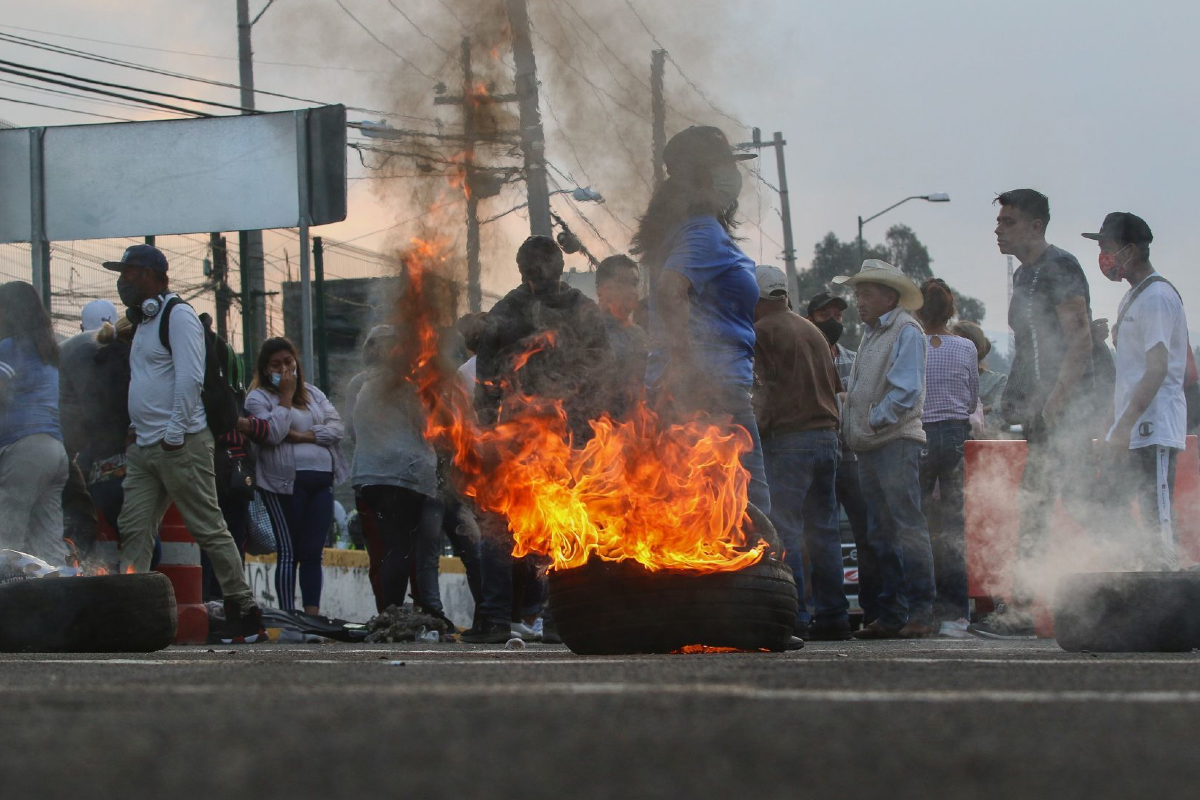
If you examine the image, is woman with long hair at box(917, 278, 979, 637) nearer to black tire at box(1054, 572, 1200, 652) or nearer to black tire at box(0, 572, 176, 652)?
black tire at box(1054, 572, 1200, 652)

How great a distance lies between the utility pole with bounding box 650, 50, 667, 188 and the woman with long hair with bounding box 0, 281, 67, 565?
12.2 feet

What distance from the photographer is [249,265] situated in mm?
17281

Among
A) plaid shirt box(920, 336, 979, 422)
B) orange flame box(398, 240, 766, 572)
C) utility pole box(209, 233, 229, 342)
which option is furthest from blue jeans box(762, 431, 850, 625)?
utility pole box(209, 233, 229, 342)

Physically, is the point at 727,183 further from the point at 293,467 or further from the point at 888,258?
the point at 888,258

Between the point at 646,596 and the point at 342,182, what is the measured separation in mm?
7023

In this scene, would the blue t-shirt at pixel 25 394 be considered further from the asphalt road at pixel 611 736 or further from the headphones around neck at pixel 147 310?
the asphalt road at pixel 611 736

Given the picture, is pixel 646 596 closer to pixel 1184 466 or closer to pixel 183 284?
pixel 1184 466

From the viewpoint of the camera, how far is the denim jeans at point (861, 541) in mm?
9297

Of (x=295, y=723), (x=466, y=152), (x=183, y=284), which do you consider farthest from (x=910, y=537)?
(x=183, y=284)

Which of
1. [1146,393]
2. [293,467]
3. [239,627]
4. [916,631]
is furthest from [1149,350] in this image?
[293,467]

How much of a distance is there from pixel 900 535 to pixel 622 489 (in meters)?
3.14

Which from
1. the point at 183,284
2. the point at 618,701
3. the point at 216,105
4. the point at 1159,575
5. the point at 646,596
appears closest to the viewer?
the point at 618,701

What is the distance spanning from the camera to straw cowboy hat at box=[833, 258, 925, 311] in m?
8.79

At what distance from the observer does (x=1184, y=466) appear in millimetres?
9617
